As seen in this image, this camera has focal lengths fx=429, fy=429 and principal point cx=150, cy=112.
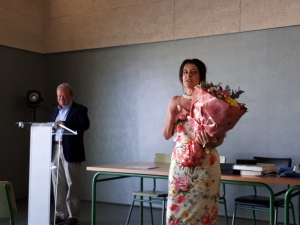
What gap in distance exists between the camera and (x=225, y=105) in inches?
104

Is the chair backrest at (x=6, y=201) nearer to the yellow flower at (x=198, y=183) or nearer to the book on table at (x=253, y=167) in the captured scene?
the yellow flower at (x=198, y=183)

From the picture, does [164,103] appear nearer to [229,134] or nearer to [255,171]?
[229,134]

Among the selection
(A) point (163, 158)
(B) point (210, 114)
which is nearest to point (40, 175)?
(A) point (163, 158)

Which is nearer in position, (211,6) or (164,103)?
(211,6)

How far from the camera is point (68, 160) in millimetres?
5055

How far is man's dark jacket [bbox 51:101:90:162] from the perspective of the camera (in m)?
5.04

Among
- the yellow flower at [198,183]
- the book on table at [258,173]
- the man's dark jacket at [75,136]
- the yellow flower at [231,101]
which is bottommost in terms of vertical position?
the yellow flower at [198,183]

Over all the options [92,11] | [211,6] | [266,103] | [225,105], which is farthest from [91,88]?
[225,105]

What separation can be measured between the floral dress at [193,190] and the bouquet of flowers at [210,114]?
68 mm

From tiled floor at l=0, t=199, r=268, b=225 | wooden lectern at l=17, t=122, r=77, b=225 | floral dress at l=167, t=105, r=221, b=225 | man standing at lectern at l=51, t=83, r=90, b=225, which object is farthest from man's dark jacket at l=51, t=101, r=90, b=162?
floral dress at l=167, t=105, r=221, b=225

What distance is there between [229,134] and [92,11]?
311 centimetres

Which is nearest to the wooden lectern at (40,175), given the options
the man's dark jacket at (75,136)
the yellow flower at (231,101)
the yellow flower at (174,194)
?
the man's dark jacket at (75,136)

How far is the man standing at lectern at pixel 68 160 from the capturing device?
5.05 meters

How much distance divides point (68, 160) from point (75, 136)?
29 centimetres
